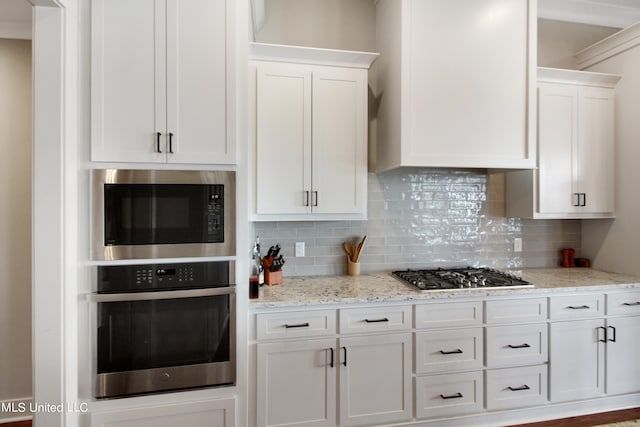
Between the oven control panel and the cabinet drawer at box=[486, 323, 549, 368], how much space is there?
1789 millimetres

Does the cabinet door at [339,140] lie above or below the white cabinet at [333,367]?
above

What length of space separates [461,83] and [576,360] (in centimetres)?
215

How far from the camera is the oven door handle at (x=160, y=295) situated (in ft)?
5.24

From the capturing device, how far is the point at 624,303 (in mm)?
2312

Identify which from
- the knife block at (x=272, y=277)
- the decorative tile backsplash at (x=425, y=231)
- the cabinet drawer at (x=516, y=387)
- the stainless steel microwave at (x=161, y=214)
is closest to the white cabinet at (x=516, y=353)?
the cabinet drawer at (x=516, y=387)

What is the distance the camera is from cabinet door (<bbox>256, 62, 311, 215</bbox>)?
2.14 m

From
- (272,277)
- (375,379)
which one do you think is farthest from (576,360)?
(272,277)

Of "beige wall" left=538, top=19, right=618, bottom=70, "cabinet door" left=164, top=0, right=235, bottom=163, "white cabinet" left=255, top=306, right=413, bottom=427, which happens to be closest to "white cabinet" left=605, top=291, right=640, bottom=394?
"white cabinet" left=255, top=306, right=413, bottom=427

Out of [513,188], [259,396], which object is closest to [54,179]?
[259,396]

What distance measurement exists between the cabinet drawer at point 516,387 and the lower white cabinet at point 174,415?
1.70 meters

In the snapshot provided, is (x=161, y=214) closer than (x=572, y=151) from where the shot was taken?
Yes

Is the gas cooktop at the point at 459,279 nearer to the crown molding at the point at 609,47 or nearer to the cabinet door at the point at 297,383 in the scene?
the cabinet door at the point at 297,383

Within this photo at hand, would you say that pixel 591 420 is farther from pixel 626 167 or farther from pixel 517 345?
pixel 626 167

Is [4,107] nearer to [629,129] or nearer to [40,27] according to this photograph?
[40,27]
